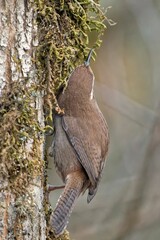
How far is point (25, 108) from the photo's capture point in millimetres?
3357

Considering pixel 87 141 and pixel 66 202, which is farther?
pixel 87 141

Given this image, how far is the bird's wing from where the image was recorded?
409 cm

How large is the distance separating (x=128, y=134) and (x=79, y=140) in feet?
12.7

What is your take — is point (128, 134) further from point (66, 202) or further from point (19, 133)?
point (19, 133)

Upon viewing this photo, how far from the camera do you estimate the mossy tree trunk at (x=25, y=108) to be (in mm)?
3234

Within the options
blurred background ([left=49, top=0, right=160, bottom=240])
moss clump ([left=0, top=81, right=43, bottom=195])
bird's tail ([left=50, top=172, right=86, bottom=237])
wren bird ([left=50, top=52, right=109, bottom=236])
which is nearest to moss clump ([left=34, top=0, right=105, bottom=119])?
wren bird ([left=50, top=52, right=109, bottom=236])

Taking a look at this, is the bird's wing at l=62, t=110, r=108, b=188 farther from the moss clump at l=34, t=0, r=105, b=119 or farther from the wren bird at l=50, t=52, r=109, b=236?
the moss clump at l=34, t=0, r=105, b=119

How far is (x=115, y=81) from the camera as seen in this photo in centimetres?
834

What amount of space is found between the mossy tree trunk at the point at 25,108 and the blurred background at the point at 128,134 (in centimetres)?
147

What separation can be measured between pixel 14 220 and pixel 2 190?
0.14 m

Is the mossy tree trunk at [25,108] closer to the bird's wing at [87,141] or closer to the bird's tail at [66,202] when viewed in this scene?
the bird's tail at [66,202]

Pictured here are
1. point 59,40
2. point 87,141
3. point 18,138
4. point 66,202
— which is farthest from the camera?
point 87,141

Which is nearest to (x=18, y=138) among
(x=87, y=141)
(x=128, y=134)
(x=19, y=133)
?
A: (x=19, y=133)

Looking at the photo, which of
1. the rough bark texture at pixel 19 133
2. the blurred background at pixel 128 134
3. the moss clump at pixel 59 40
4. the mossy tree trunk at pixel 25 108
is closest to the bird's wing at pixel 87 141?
the moss clump at pixel 59 40
